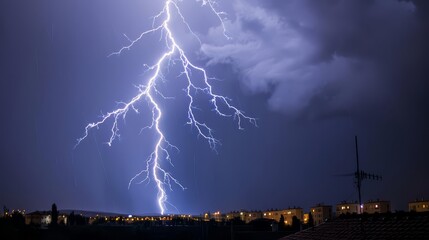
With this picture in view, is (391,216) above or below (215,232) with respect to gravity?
above

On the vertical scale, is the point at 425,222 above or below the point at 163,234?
above

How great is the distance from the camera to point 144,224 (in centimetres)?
3681

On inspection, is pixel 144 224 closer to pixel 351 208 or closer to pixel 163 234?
pixel 163 234

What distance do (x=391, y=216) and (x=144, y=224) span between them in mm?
27152

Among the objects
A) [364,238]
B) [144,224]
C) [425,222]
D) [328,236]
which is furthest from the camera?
[144,224]

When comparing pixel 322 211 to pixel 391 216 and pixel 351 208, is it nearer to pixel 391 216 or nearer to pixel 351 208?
pixel 351 208

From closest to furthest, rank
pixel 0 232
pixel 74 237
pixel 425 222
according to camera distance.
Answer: pixel 425 222, pixel 0 232, pixel 74 237

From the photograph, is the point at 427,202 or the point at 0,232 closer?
the point at 0,232

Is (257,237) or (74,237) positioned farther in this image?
(74,237)

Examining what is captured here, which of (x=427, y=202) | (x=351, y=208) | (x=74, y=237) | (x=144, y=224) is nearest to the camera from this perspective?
(x=74, y=237)

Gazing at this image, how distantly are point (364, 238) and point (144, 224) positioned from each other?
89.8ft

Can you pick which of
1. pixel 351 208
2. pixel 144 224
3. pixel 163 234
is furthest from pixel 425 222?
pixel 351 208

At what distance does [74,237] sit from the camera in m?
32.2

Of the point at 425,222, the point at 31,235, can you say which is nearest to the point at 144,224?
the point at 31,235
